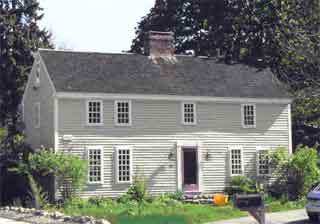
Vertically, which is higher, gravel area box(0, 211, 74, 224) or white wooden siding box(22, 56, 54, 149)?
white wooden siding box(22, 56, 54, 149)

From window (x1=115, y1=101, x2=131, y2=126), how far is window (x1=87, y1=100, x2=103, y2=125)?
2.74ft

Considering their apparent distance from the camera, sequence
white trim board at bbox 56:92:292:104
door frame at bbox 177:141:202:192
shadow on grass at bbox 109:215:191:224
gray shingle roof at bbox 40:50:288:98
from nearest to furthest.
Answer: shadow on grass at bbox 109:215:191:224
white trim board at bbox 56:92:292:104
gray shingle roof at bbox 40:50:288:98
door frame at bbox 177:141:202:192

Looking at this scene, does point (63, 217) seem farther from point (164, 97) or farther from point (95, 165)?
point (164, 97)

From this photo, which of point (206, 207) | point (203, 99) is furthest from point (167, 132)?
point (206, 207)

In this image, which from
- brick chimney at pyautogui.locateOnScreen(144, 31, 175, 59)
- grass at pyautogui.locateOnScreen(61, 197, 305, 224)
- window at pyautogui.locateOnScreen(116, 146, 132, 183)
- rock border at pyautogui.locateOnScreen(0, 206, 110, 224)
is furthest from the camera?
brick chimney at pyautogui.locateOnScreen(144, 31, 175, 59)

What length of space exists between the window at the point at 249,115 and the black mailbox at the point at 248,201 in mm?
24644

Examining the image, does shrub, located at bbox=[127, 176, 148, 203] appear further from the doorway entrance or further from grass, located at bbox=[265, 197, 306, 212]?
grass, located at bbox=[265, 197, 306, 212]

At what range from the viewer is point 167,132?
3597 centimetres

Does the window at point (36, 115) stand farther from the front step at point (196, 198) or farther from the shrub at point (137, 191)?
the front step at point (196, 198)

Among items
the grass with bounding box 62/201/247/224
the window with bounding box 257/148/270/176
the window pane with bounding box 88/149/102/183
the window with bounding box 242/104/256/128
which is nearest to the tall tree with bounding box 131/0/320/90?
the grass with bounding box 62/201/247/224

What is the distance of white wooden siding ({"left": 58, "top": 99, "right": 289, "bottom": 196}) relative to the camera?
3403cm

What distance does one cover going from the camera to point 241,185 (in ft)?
119

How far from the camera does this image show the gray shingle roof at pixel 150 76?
35219 millimetres

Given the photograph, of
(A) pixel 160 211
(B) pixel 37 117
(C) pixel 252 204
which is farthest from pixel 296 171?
(C) pixel 252 204
